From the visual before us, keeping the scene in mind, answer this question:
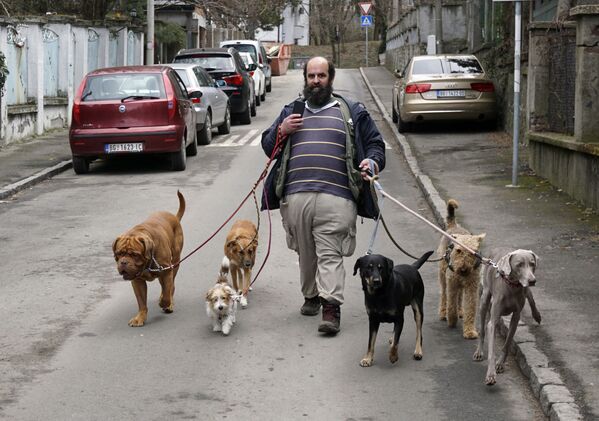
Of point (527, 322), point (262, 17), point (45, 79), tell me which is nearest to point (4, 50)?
point (45, 79)

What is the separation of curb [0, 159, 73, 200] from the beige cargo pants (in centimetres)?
851

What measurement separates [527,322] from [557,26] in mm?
9032

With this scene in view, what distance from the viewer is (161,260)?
8.30 m

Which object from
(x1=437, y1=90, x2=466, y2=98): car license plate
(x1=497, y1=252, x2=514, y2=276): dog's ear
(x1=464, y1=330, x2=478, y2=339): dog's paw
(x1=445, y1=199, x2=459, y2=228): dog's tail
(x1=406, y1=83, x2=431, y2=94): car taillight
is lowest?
(x1=464, y1=330, x2=478, y2=339): dog's paw

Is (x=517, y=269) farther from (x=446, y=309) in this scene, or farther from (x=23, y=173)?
(x=23, y=173)

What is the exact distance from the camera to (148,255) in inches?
316

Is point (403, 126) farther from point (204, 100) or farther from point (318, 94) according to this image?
point (318, 94)

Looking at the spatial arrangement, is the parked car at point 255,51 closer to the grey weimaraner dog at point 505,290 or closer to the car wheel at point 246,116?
the car wheel at point 246,116

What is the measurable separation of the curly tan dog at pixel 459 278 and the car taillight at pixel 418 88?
14765 millimetres

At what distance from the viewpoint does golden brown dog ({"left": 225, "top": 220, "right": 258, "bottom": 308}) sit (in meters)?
8.73

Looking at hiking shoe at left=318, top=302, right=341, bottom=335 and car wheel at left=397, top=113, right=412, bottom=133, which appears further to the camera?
car wheel at left=397, top=113, right=412, bottom=133

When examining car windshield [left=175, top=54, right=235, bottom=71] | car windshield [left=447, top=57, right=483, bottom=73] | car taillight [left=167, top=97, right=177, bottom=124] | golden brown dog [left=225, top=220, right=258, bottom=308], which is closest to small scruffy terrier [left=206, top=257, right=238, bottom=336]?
golden brown dog [left=225, top=220, right=258, bottom=308]

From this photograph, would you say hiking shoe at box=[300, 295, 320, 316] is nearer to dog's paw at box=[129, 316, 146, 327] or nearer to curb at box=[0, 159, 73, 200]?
dog's paw at box=[129, 316, 146, 327]

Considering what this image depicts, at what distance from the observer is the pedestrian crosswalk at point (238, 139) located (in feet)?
75.2
